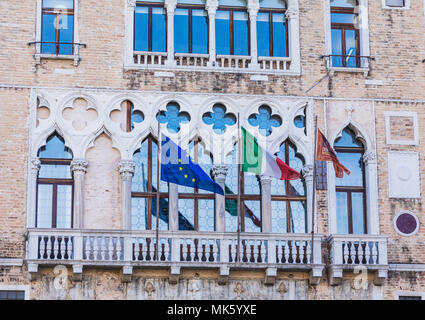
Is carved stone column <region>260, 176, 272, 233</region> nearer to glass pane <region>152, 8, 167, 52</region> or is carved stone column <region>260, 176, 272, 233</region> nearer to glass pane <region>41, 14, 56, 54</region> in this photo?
glass pane <region>152, 8, 167, 52</region>

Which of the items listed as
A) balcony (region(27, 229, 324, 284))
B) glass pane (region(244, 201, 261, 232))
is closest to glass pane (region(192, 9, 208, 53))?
glass pane (region(244, 201, 261, 232))

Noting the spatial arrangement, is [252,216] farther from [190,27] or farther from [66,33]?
[66,33]

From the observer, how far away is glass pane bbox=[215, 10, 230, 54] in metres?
31.8

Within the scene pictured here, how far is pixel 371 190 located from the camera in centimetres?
3102

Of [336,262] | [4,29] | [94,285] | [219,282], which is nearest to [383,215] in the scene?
[336,262]

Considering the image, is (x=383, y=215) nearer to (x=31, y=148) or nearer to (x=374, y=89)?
(x=374, y=89)

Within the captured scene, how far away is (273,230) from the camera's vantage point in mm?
30734

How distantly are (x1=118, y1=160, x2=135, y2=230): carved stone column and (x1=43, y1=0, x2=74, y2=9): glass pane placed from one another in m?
3.52

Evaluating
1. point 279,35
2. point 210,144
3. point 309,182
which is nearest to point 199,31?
point 279,35

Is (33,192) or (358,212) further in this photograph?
(358,212)

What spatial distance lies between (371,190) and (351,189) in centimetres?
48

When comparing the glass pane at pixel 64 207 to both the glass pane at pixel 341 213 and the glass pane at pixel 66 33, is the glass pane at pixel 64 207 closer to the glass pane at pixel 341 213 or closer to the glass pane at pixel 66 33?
the glass pane at pixel 66 33

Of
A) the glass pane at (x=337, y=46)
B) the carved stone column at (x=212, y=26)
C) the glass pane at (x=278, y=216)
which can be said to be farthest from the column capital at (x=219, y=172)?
the glass pane at (x=337, y=46)

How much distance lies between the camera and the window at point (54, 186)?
30.4 meters
